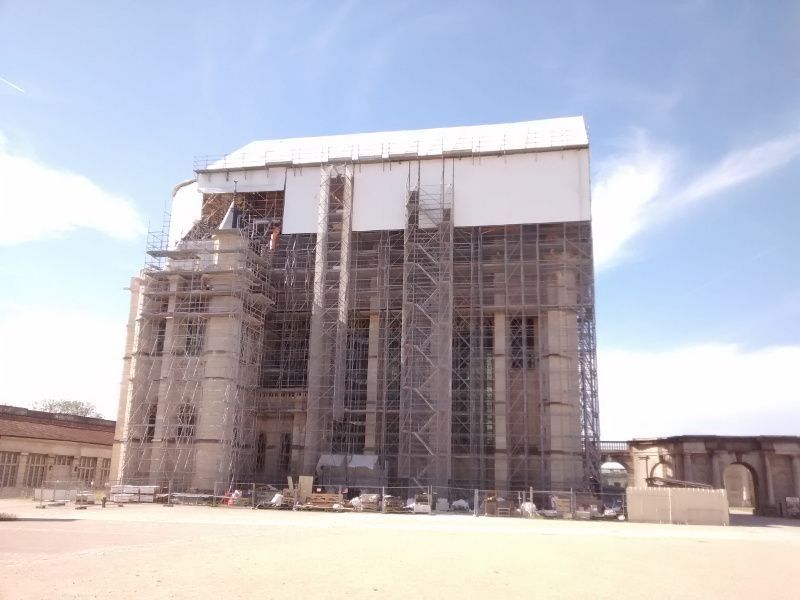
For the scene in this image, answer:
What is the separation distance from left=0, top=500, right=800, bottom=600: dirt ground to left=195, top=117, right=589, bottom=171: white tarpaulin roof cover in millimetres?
26859

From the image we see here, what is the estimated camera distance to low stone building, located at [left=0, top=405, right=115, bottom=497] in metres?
45.8

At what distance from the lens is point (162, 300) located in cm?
4553

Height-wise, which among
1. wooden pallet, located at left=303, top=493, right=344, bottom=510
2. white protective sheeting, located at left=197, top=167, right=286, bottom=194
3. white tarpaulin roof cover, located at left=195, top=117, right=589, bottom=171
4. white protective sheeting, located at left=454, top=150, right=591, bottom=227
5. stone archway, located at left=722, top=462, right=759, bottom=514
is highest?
white tarpaulin roof cover, located at left=195, top=117, right=589, bottom=171

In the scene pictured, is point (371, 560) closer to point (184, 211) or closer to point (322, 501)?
point (322, 501)

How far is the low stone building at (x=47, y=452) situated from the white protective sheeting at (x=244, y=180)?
21.2 meters

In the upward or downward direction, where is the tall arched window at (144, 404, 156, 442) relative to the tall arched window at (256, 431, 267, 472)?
upward

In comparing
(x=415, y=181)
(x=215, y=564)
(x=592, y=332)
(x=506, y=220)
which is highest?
(x=415, y=181)

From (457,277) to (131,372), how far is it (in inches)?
884

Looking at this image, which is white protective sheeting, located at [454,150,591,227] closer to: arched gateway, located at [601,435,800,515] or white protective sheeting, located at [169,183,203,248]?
arched gateway, located at [601,435,800,515]

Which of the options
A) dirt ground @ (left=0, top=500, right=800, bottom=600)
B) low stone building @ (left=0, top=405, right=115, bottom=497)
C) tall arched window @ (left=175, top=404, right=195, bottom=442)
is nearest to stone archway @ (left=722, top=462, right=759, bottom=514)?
dirt ground @ (left=0, top=500, right=800, bottom=600)

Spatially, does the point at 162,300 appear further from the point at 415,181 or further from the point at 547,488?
the point at 547,488

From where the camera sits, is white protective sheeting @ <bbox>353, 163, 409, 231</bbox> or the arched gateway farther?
white protective sheeting @ <bbox>353, 163, 409, 231</bbox>

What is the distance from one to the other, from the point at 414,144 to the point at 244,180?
12.8 m

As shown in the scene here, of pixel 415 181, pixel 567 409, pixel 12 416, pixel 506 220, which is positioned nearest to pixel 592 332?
pixel 567 409
